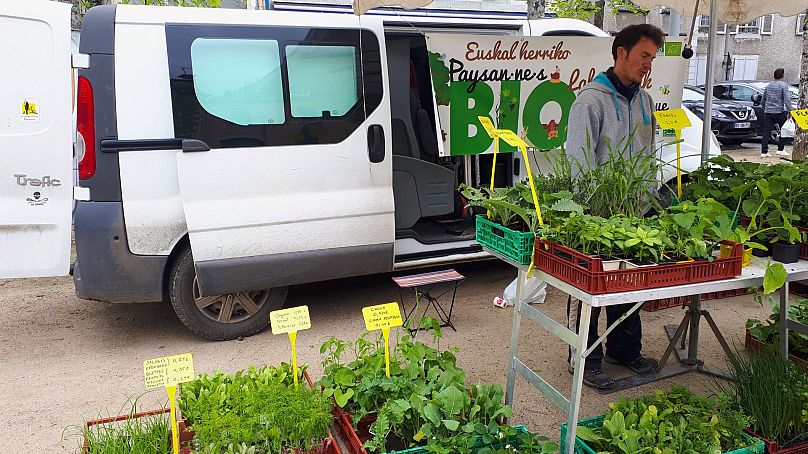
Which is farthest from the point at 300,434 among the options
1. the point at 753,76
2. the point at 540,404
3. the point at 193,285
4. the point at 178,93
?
the point at 753,76

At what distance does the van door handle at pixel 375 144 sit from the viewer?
4.66 m

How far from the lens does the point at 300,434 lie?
2602 millimetres

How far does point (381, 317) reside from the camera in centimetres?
289

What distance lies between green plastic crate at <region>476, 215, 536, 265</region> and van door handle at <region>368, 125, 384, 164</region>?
174cm

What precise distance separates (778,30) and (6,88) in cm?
3070

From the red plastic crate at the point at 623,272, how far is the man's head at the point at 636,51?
1.41 m

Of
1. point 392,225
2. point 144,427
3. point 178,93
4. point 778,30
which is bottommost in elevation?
point 144,427

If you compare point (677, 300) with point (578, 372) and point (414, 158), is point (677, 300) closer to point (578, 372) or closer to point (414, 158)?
point (578, 372)

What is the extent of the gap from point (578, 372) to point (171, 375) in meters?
1.61

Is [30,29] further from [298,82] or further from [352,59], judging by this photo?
[352,59]

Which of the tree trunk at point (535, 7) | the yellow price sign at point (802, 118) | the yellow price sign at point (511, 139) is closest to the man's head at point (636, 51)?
the yellow price sign at point (802, 118)

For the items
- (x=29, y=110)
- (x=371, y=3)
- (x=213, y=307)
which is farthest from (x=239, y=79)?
(x=213, y=307)

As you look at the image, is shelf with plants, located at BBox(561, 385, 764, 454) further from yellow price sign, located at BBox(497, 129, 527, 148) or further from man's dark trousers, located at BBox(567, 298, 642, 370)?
yellow price sign, located at BBox(497, 129, 527, 148)

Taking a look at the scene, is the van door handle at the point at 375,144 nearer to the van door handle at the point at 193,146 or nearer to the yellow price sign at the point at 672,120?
the van door handle at the point at 193,146
